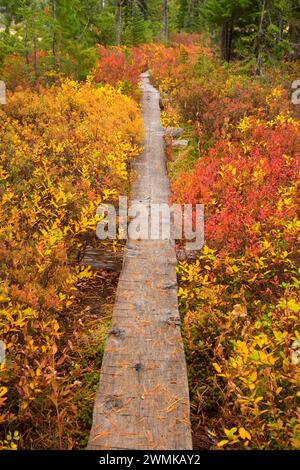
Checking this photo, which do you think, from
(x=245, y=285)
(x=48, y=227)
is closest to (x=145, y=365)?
(x=245, y=285)

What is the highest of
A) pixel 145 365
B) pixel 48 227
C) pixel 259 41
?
pixel 259 41

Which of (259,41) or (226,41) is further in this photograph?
(226,41)

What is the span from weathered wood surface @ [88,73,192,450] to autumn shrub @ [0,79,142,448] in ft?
1.53

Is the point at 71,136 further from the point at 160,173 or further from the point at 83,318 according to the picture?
the point at 83,318

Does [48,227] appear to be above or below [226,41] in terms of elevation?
below

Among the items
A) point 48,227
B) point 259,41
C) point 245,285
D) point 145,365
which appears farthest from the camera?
point 259,41

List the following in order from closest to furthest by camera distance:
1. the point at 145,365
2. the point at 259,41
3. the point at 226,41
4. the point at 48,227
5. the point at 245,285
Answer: the point at 145,365, the point at 245,285, the point at 48,227, the point at 259,41, the point at 226,41

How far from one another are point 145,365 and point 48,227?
9.55 ft

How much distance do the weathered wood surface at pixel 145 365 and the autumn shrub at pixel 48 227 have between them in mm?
465

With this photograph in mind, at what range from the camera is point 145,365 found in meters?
4.71

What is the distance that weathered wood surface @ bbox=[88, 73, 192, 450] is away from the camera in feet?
12.8

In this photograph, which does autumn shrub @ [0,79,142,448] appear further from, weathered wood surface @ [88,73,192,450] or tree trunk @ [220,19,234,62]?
tree trunk @ [220,19,234,62]

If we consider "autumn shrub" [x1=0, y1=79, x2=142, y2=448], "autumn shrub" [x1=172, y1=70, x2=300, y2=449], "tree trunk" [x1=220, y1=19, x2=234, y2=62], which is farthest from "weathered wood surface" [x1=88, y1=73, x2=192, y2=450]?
"tree trunk" [x1=220, y1=19, x2=234, y2=62]

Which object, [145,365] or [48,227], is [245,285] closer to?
[145,365]
